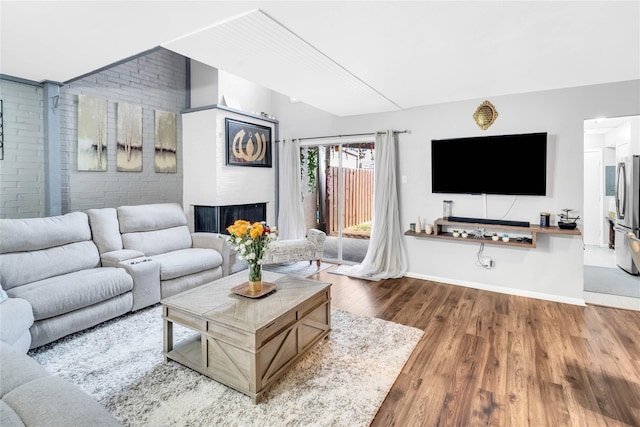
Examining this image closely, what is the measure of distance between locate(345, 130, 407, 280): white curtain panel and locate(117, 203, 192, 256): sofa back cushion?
7.82 ft

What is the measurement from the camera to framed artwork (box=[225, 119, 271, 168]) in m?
4.66

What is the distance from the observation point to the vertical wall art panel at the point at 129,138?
4.05m

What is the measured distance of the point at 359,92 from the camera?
3.62 m

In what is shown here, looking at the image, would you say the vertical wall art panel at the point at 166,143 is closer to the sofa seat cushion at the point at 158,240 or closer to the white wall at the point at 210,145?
the white wall at the point at 210,145

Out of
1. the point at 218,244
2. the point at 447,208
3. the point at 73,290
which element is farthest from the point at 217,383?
the point at 447,208

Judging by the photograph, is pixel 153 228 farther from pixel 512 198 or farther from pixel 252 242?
pixel 512 198

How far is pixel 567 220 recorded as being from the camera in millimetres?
3500

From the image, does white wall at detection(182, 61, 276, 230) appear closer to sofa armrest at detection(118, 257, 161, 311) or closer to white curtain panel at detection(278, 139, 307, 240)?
white curtain panel at detection(278, 139, 307, 240)

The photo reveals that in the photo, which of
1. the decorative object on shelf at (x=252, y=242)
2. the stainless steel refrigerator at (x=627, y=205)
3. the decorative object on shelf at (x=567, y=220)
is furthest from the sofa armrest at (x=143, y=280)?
the stainless steel refrigerator at (x=627, y=205)

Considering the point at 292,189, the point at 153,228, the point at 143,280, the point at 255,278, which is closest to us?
the point at 255,278

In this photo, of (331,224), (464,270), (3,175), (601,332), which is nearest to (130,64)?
(3,175)

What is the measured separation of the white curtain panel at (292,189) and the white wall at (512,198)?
1.11 metres

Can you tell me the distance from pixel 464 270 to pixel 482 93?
7.21 feet

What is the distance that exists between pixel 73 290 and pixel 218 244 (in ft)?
5.41
